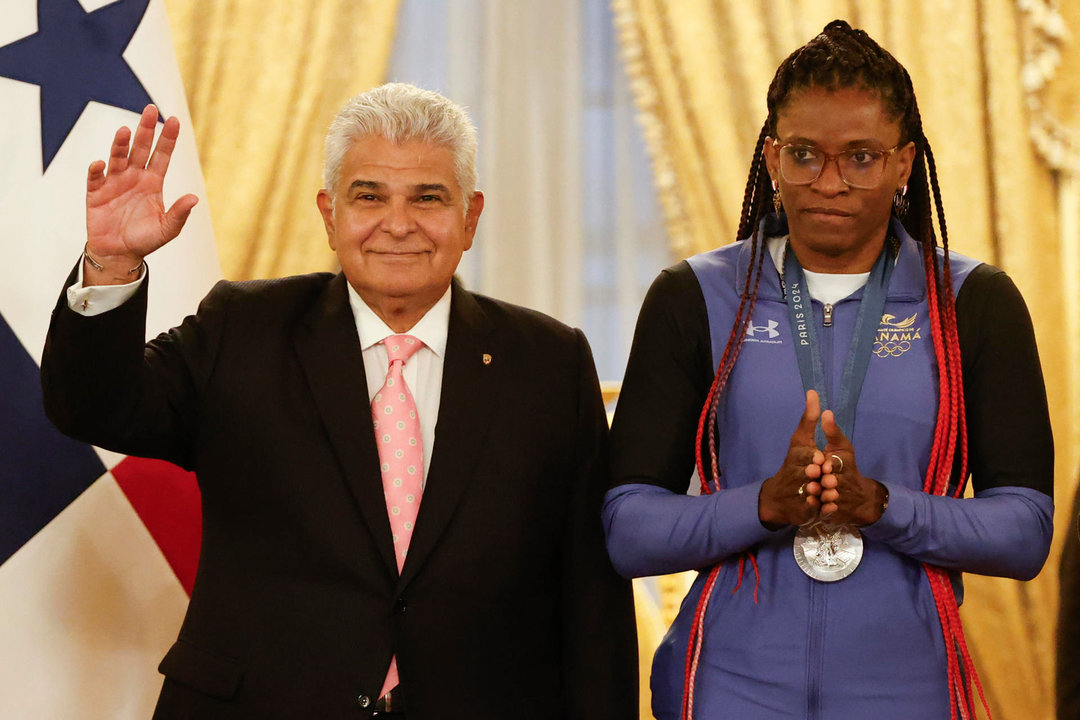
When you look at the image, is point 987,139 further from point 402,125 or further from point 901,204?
point 402,125

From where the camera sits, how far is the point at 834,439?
5.70ft

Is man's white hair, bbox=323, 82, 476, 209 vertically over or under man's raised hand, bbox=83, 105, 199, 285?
over

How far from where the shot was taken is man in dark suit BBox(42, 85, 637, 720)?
1938 mm

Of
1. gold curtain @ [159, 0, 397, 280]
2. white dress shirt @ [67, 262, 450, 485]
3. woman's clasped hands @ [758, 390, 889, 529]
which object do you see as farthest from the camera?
gold curtain @ [159, 0, 397, 280]

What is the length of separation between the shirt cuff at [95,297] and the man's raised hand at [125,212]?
0.05 feet

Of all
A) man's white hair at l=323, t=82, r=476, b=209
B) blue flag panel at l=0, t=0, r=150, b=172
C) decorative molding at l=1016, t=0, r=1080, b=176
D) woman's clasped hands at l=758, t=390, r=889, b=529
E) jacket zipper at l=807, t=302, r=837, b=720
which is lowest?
jacket zipper at l=807, t=302, r=837, b=720

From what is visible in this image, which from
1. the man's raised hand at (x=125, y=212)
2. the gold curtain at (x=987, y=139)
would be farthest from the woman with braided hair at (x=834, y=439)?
the gold curtain at (x=987, y=139)

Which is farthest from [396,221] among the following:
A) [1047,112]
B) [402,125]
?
[1047,112]

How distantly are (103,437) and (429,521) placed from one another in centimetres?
54

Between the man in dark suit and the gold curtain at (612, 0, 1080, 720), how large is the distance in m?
2.18

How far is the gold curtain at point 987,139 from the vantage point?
13.4 feet

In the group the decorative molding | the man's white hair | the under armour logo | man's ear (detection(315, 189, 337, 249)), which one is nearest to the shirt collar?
man's ear (detection(315, 189, 337, 249))

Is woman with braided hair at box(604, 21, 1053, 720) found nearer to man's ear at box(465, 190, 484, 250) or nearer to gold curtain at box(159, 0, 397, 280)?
man's ear at box(465, 190, 484, 250)

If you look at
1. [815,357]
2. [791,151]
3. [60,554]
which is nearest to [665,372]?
[815,357]
